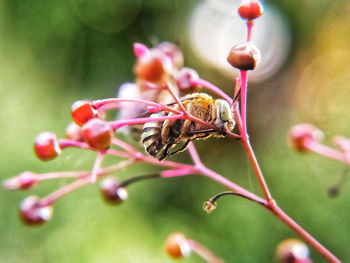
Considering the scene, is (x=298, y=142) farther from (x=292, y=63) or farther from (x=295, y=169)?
(x=292, y=63)

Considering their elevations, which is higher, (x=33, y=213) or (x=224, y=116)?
(x=224, y=116)

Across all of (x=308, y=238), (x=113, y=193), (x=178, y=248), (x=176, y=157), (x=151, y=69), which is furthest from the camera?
(x=176, y=157)

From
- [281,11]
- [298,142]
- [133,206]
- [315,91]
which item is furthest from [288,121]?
[298,142]

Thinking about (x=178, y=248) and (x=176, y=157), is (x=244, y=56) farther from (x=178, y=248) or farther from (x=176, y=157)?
(x=176, y=157)

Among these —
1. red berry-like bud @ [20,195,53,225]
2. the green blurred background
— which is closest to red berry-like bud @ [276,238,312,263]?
red berry-like bud @ [20,195,53,225]

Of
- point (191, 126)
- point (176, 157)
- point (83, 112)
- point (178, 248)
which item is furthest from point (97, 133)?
point (176, 157)

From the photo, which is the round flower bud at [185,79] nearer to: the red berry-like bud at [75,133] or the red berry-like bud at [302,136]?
the red berry-like bud at [75,133]
